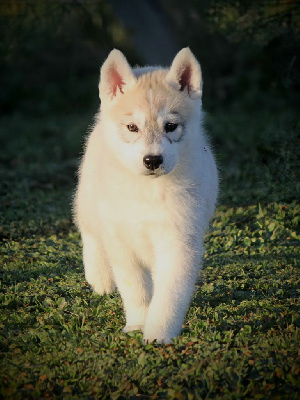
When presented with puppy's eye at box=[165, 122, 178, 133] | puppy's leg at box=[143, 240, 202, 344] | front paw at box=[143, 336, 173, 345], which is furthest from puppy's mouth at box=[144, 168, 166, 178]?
front paw at box=[143, 336, 173, 345]

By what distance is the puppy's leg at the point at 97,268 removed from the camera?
538 centimetres

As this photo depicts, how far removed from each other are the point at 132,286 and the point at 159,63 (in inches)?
300

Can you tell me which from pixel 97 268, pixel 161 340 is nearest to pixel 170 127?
pixel 161 340

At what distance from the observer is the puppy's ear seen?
4.49m

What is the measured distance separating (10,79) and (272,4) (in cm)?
875

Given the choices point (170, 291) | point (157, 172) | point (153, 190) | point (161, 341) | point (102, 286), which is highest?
point (157, 172)

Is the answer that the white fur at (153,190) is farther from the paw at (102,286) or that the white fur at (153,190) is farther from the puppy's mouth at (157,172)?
the paw at (102,286)

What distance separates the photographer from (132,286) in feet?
15.3

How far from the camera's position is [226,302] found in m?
5.04

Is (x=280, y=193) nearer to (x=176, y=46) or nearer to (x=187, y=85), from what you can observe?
(x=187, y=85)

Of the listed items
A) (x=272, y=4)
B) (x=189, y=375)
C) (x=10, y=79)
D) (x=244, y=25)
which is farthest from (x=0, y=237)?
(x=10, y=79)

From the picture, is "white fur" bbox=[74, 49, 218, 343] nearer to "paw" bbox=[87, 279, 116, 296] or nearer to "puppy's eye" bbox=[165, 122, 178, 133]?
"puppy's eye" bbox=[165, 122, 178, 133]

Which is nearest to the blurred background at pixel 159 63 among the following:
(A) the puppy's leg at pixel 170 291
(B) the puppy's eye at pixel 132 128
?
(A) the puppy's leg at pixel 170 291

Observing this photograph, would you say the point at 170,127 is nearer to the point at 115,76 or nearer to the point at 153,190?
the point at 153,190
